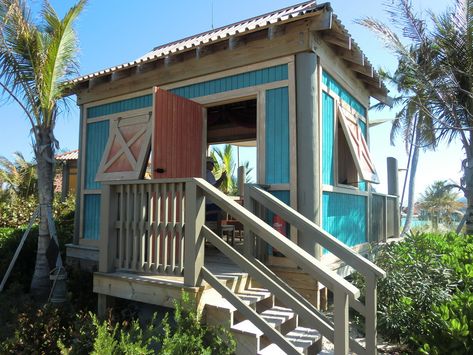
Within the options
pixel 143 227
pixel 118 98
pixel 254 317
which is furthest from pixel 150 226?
pixel 118 98

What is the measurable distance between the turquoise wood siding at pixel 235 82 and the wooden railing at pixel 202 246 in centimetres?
151

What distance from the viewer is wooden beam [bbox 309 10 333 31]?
13.7 feet

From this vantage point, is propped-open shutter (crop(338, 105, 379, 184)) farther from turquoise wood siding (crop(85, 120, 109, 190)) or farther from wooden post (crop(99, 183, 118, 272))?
turquoise wood siding (crop(85, 120, 109, 190))

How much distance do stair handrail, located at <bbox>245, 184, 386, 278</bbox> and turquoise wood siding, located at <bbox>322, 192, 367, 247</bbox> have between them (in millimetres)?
1077

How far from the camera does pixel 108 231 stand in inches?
153

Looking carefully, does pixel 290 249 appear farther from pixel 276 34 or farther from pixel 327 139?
pixel 276 34

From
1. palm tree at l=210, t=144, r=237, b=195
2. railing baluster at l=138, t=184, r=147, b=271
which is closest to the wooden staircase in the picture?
railing baluster at l=138, t=184, r=147, b=271

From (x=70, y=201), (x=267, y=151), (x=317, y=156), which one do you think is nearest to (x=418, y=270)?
(x=317, y=156)

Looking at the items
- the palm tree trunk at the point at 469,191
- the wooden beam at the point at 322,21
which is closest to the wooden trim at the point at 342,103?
the wooden beam at the point at 322,21

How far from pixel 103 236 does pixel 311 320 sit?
7.72ft

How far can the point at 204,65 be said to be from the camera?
527 centimetres

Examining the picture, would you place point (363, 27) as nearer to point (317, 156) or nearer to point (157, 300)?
point (317, 156)

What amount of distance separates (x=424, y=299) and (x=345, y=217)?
6.71 ft

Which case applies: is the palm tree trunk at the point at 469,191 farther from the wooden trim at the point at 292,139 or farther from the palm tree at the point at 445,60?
the wooden trim at the point at 292,139
